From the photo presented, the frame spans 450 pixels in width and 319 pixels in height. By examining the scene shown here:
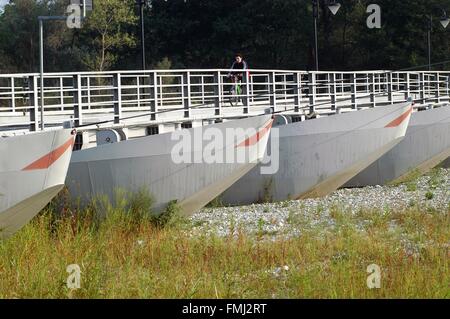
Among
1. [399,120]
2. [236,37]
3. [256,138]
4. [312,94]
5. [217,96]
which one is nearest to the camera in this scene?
[256,138]

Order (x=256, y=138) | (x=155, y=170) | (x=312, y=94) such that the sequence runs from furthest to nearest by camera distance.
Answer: (x=312, y=94), (x=256, y=138), (x=155, y=170)

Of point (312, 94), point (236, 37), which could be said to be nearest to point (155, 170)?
point (312, 94)

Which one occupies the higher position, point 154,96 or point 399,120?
point 154,96

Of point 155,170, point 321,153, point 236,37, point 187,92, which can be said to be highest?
point 236,37

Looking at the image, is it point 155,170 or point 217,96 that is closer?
point 155,170

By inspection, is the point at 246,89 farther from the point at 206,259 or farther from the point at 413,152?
the point at 206,259

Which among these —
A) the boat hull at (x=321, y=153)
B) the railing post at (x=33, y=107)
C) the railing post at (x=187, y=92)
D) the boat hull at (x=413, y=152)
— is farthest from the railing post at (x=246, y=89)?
the railing post at (x=33, y=107)

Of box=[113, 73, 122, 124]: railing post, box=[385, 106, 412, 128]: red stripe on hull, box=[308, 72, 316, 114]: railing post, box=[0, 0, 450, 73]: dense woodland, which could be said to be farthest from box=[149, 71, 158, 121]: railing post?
box=[0, 0, 450, 73]: dense woodland

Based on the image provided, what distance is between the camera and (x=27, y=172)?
511 inches

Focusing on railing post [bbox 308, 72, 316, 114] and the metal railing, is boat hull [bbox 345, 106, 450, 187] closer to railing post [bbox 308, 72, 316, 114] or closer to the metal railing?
the metal railing

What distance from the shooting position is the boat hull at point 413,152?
26.5 metres

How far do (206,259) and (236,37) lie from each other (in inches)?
1757

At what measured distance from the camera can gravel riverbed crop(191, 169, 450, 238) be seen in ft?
54.8
